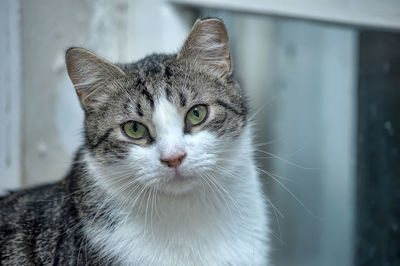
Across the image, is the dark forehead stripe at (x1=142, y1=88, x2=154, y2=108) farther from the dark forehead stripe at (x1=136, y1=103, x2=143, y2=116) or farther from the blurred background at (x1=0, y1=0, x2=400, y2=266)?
the blurred background at (x1=0, y1=0, x2=400, y2=266)

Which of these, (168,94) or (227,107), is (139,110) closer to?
(168,94)

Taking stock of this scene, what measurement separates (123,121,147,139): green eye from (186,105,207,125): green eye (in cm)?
Answer: 14

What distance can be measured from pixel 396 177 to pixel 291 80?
3.94 ft

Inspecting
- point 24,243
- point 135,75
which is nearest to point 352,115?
point 135,75

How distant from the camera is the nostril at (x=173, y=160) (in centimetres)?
125

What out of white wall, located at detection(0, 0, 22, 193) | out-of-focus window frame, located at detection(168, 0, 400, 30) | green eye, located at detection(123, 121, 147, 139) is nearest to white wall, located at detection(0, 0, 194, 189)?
white wall, located at detection(0, 0, 22, 193)

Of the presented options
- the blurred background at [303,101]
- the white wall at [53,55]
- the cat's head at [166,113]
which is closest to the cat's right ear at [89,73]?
the cat's head at [166,113]

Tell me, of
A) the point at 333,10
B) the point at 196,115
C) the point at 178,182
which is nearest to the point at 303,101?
the point at 333,10

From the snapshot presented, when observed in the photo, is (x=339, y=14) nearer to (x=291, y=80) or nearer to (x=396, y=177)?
(x=396, y=177)

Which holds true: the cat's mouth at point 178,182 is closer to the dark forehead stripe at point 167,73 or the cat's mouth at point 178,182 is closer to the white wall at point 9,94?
the dark forehead stripe at point 167,73

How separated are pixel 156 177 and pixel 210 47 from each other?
1.52ft

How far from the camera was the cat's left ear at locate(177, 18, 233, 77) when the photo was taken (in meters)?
1.41

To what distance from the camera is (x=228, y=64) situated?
149cm

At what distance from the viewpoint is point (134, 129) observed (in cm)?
137
